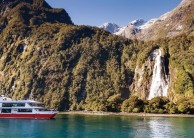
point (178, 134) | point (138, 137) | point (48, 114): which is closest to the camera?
point (138, 137)

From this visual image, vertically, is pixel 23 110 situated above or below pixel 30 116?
above

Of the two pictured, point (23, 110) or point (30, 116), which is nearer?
point (30, 116)

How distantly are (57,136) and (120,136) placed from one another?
17.7 meters

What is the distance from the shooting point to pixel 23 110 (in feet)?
563

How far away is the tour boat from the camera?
6663 inches

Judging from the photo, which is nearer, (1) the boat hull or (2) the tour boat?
(1) the boat hull

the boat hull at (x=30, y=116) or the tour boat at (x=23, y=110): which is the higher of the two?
the tour boat at (x=23, y=110)

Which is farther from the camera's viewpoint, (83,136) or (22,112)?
(22,112)

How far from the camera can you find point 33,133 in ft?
371

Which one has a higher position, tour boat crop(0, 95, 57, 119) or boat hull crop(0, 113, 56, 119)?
tour boat crop(0, 95, 57, 119)

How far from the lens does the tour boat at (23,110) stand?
169 m

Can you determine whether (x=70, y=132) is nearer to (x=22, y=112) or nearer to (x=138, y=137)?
(x=138, y=137)

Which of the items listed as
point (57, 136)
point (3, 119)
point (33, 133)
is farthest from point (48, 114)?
point (57, 136)

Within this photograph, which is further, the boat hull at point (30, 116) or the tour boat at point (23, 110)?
the tour boat at point (23, 110)
